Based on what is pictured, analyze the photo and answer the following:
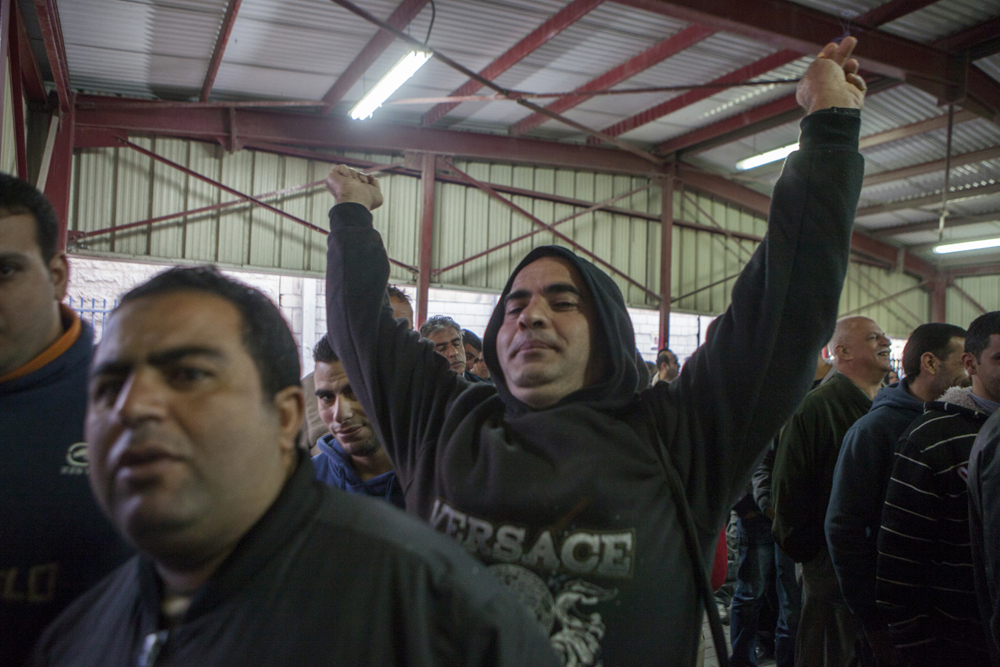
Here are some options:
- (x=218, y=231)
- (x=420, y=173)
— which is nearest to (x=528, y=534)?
(x=218, y=231)

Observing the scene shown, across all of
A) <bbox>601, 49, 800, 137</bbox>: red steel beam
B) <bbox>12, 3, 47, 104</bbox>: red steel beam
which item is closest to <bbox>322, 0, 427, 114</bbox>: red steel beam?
<bbox>12, 3, 47, 104</bbox>: red steel beam

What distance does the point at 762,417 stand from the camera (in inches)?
66.0

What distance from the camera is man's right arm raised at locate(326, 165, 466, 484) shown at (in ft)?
6.29

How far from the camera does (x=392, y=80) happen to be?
22.5 feet

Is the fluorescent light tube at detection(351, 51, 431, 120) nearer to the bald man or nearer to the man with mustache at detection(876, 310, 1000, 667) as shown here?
the bald man

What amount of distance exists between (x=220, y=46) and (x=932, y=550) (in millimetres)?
7547

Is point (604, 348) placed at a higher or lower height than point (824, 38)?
lower

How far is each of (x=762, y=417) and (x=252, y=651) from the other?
1.26 m

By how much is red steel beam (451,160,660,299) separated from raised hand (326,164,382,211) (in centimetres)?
791

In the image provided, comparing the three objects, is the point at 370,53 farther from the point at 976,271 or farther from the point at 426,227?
the point at 976,271

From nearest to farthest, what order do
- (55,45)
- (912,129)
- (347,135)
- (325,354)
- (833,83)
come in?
(833,83) → (325,354) → (55,45) → (347,135) → (912,129)

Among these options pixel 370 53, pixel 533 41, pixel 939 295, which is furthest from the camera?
pixel 939 295

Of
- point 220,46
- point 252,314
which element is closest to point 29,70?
point 220,46

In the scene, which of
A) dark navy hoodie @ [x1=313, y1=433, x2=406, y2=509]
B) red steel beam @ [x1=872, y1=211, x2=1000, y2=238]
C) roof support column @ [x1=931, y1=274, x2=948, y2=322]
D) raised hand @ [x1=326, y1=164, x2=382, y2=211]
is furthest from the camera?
roof support column @ [x1=931, y1=274, x2=948, y2=322]
